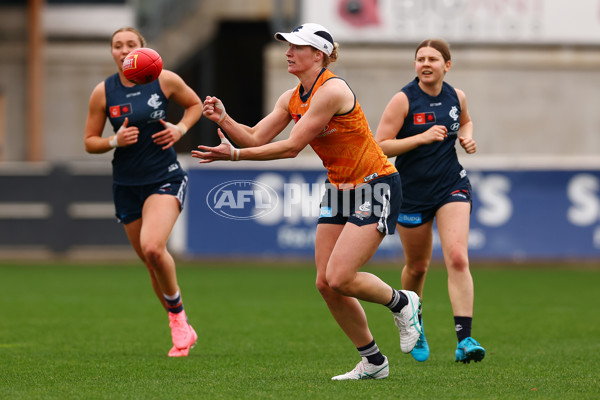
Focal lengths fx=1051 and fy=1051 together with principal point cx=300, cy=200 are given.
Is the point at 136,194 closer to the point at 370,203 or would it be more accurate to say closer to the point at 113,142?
the point at 113,142

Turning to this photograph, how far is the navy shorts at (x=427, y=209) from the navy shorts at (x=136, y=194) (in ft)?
5.50

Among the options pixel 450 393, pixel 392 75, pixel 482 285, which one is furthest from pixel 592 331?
pixel 392 75

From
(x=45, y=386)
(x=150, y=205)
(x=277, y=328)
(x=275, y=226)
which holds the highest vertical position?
(x=150, y=205)

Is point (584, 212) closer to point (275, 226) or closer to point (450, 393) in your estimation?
point (275, 226)

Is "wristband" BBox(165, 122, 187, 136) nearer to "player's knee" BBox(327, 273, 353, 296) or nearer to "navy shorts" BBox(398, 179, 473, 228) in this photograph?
"navy shorts" BBox(398, 179, 473, 228)

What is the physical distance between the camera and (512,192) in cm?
1650

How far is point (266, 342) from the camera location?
8.41 m

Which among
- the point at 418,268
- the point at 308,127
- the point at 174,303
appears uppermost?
the point at 308,127

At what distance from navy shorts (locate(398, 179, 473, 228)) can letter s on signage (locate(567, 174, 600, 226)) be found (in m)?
9.43

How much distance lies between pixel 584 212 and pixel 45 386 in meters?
11.9

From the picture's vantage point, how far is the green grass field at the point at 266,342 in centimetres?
604

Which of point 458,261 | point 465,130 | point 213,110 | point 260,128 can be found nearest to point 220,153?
point 213,110

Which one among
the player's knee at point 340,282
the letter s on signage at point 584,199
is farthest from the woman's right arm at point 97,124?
the letter s on signage at point 584,199

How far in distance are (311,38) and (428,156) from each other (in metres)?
1.69
